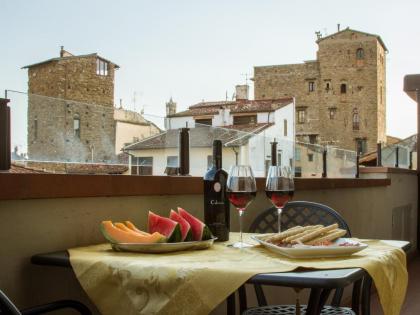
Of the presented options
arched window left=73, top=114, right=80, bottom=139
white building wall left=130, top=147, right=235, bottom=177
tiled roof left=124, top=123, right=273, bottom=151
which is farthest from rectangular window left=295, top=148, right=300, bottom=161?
arched window left=73, top=114, right=80, bottom=139

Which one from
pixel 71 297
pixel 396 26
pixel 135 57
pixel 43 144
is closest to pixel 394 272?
pixel 71 297

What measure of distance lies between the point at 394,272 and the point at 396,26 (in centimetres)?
5617

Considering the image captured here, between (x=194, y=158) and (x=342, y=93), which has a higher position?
(x=342, y=93)

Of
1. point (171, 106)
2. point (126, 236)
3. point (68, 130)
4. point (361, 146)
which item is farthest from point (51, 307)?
point (171, 106)

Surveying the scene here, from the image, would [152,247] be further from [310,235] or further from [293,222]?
[293,222]

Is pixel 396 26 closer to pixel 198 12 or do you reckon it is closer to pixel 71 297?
pixel 198 12

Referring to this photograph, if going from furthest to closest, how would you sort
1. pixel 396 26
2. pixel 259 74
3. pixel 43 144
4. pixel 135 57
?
pixel 135 57 → pixel 396 26 → pixel 259 74 → pixel 43 144

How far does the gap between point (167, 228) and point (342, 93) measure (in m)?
44.6

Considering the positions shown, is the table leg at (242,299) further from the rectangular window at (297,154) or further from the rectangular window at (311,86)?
the rectangular window at (311,86)

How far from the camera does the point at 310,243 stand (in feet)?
4.92

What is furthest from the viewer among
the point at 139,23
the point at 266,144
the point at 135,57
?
the point at 135,57

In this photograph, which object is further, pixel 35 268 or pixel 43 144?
pixel 43 144

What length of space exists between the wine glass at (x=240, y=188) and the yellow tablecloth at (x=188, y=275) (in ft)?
0.50

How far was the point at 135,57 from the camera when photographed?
62562 millimetres
